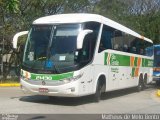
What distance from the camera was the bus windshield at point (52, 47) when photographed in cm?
1500

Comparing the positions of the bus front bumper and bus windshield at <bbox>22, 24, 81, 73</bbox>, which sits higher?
bus windshield at <bbox>22, 24, 81, 73</bbox>

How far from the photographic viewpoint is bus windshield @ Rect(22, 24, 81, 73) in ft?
49.2

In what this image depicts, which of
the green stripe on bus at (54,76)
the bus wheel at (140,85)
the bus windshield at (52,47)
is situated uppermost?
the bus windshield at (52,47)

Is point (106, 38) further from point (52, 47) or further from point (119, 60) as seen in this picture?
point (52, 47)

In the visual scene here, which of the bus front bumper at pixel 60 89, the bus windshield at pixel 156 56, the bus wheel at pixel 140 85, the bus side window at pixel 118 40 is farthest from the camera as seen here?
the bus windshield at pixel 156 56

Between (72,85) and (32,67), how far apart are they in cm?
166

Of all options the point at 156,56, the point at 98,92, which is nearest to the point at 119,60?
the point at 98,92

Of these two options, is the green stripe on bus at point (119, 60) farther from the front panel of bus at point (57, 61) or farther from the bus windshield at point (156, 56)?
the bus windshield at point (156, 56)

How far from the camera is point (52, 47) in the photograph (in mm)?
15328

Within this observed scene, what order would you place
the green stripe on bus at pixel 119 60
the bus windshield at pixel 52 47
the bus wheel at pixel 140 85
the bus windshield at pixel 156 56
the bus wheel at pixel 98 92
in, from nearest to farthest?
the bus windshield at pixel 52 47, the bus wheel at pixel 98 92, the green stripe on bus at pixel 119 60, the bus wheel at pixel 140 85, the bus windshield at pixel 156 56

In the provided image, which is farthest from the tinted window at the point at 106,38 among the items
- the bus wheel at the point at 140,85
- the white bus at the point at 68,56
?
the bus wheel at the point at 140,85

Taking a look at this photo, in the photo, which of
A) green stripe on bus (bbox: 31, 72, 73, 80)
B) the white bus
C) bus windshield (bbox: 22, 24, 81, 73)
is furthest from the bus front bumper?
bus windshield (bbox: 22, 24, 81, 73)

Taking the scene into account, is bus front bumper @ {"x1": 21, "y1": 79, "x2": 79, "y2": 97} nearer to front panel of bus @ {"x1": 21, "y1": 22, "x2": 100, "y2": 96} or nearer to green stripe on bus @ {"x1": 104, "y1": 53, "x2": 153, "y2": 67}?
front panel of bus @ {"x1": 21, "y1": 22, "x2": 100, "y2": 96}

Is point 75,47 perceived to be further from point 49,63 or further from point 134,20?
point 134,20
